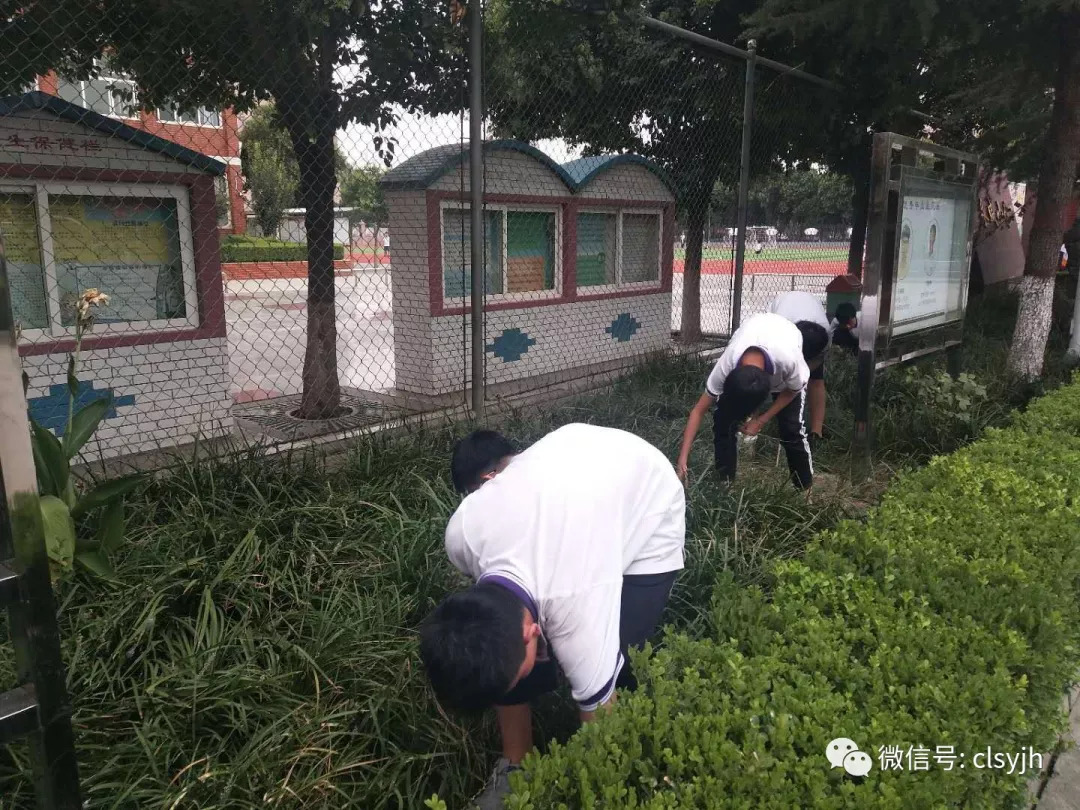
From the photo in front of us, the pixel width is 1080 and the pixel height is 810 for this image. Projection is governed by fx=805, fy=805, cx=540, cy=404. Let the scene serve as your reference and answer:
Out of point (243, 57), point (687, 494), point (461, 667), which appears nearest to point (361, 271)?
point (243, 57)

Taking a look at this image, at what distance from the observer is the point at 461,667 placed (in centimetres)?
161

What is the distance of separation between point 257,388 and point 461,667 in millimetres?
6512

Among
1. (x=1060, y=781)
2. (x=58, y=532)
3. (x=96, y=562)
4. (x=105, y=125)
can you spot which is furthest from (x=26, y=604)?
(x=105, y=125)

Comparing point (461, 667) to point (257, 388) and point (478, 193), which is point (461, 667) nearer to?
point (478, 193)

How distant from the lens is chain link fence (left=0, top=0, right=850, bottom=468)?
14.6 ft

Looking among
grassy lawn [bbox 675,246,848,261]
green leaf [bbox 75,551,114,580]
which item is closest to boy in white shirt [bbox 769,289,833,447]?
green leaf [bbox 75,551,114,580]

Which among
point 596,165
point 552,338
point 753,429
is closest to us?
point 753,429

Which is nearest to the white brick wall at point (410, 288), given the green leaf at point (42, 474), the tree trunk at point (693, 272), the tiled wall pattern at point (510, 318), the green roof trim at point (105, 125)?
the tiled wall pattern at point (510, 318)

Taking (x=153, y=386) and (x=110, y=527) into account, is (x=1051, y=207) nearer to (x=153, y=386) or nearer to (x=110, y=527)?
(x=153, y=386)

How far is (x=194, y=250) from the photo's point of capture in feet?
16.5

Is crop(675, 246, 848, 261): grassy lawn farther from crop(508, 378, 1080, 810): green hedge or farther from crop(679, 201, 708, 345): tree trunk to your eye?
crop(508, 378, 1080, 810): green hedge

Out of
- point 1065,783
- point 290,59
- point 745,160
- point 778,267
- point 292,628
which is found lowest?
point 1065,783

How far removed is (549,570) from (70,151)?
397 centimetres

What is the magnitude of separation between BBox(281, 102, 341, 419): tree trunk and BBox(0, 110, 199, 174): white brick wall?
0.85 metres
